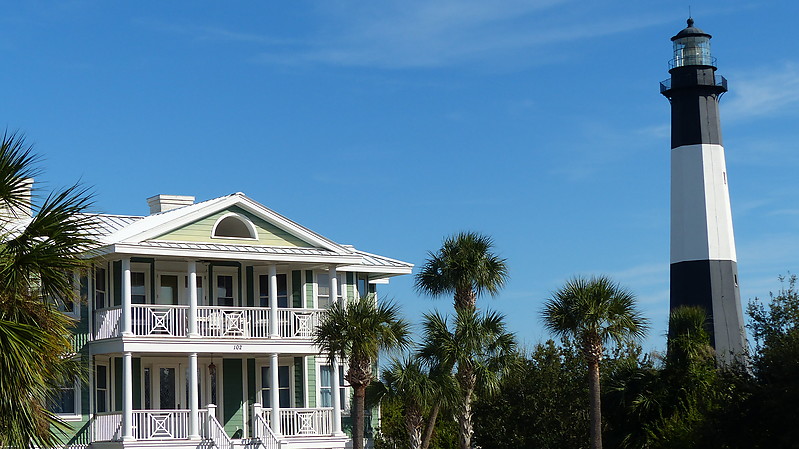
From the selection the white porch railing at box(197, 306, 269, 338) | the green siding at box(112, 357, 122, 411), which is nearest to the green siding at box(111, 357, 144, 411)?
the green siding at box(112, 357, 122, 411)

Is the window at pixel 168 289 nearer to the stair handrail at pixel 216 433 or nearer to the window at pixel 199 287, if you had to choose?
the window at pixel 199 287

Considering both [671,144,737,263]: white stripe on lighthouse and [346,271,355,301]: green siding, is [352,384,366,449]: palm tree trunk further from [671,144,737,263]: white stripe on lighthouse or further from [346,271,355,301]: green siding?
[671,144,737,263]: white stripe on lighthouse

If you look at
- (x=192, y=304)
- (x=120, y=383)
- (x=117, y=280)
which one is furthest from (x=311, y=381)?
(x=117, y=280)

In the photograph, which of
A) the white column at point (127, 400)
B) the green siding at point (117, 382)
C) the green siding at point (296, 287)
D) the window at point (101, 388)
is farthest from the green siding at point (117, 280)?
the green siding at point (296, 287)

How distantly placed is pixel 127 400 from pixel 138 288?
12.9 ft

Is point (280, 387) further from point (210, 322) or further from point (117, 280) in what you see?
point (117, 280)

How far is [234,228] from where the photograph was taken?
116 feet

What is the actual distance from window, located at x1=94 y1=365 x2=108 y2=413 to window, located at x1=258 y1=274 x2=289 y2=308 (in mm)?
5077

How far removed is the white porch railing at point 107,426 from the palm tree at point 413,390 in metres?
6.70

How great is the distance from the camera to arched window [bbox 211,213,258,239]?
1352 inches

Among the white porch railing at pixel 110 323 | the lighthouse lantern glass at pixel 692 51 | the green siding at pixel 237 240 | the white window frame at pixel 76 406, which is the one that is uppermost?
the lighthouse lantern glass at pixel 692 51

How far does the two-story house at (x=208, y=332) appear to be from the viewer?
32031 mm

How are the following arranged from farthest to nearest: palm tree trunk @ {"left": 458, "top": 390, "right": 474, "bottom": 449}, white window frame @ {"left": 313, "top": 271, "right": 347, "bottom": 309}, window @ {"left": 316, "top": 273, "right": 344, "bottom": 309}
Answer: window @ {"left": 316, "top": 273, "right": 344, "bottom": 309} → white window frame @ {"left": 313, "top": 271, "right": 347, "bottom": 309} → palm tree trunk @ {"left": 458, "top": 390, "right": 474, "bottom": 449}

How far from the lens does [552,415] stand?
3703 centimetres
